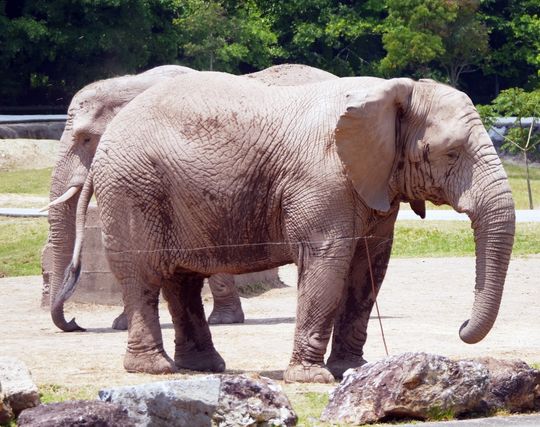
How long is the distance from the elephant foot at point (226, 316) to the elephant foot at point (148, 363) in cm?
392

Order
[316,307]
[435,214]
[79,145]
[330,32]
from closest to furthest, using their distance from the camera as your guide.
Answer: [316,307] < [79,145] < [435,214] < [330,32]

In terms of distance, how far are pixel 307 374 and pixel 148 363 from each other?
134 cm

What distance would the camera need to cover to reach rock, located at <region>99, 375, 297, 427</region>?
7.55 metres

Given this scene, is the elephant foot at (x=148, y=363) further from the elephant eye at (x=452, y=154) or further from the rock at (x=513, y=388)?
the rock at (x=513, y=388)

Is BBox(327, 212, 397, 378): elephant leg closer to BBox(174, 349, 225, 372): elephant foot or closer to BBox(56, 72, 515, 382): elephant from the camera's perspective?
BBox(56, 72, 515, 382): elephant

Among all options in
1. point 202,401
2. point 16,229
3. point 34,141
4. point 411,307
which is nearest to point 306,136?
point 202,401

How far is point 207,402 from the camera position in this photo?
7.73 metres

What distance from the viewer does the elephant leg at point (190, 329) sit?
11.2m

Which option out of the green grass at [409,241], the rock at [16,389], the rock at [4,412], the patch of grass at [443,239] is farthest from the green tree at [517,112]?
the rock at [4,412]

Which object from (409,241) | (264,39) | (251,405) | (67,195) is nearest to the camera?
(251,405)

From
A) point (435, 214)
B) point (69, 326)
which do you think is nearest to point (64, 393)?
point (69, 326)

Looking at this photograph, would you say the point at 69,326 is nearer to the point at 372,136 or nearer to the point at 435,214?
the point at 372,136

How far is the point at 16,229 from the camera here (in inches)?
960

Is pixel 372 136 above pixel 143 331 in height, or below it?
above
